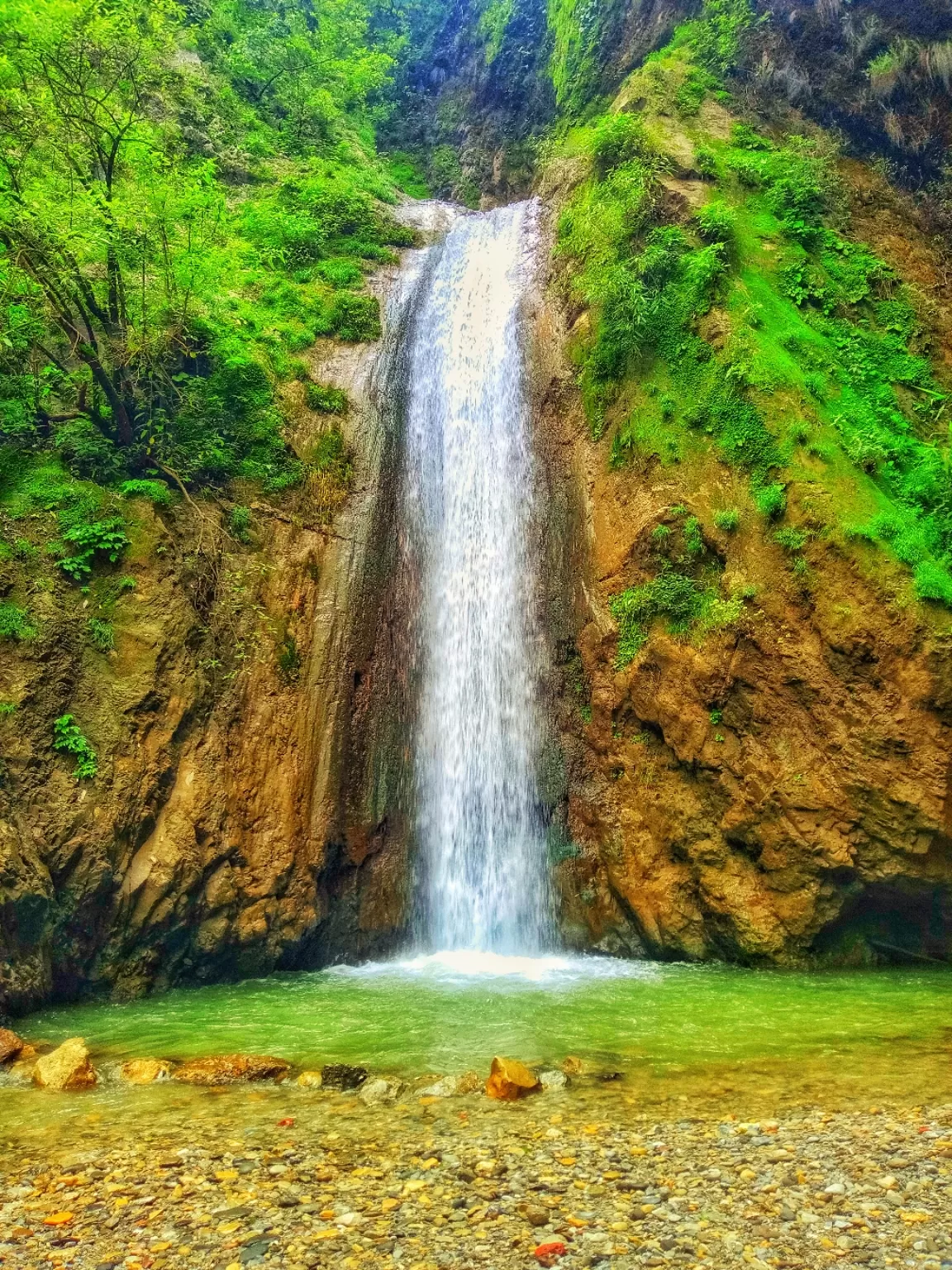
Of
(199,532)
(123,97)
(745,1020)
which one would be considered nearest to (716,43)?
(123,97)

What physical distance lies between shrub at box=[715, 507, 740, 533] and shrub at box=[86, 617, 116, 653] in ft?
29.2

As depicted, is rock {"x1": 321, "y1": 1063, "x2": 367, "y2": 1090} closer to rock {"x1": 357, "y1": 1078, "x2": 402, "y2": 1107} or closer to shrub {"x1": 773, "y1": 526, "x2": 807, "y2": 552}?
rock {"x1": 357, "y1": 1078, "x2": 402, "y2": 1107}

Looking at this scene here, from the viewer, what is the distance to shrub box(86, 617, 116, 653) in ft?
36.1

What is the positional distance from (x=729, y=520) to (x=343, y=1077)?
884cm

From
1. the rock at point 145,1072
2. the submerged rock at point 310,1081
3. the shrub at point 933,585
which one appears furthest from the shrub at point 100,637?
the shrub at point 933,585

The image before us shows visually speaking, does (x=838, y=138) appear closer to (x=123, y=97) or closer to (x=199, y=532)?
(x=123, y=97)

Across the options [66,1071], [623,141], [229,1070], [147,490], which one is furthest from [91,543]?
A: [623,141]

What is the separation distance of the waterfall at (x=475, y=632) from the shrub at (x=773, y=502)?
422 cm

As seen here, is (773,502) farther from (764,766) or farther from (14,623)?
(14,623)

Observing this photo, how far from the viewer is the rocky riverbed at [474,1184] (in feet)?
13.1

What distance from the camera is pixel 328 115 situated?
84.7ft

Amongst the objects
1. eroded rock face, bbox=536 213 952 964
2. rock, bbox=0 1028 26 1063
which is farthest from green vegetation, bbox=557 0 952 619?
rock, bbox=0 1028 26 1063

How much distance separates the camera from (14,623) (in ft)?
34.0

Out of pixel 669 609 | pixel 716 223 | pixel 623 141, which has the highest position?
pixel 623 141
